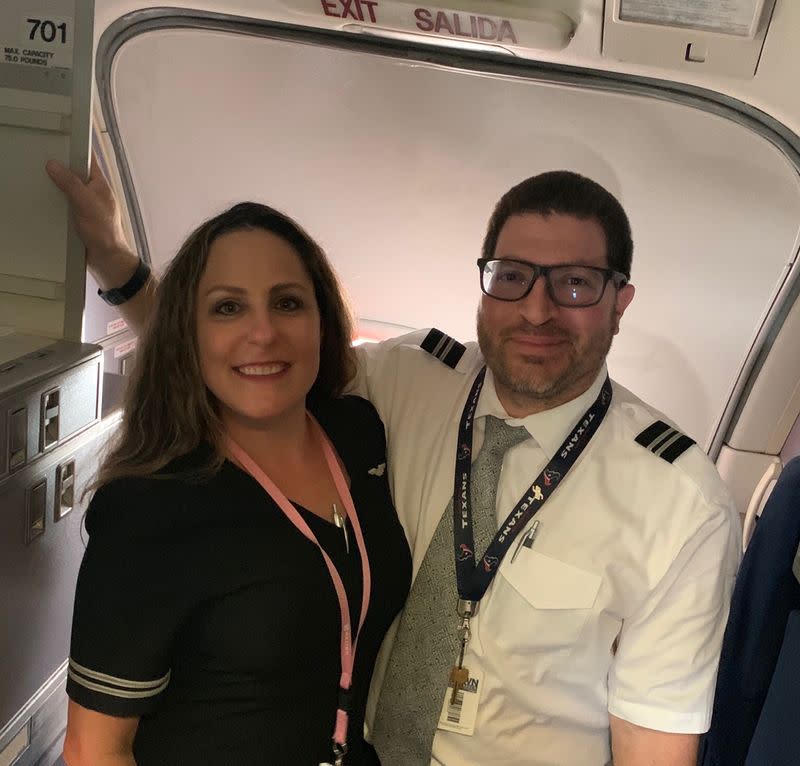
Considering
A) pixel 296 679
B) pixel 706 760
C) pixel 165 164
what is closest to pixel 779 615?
pixel 706 760

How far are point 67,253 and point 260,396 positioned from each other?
622 mm

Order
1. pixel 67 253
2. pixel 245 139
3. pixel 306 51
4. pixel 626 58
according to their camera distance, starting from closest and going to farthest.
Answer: pixel 67 253
pixel 626 58
pixel 306 51
pixel 245 139

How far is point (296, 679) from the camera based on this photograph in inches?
60.7

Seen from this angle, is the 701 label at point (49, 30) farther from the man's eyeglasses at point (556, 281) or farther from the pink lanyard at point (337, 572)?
the man's eyeglasses at point (556, 281)

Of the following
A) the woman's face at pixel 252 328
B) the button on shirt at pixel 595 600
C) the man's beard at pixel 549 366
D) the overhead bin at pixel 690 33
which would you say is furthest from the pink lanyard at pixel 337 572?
the overhead bin at pixel 690 33

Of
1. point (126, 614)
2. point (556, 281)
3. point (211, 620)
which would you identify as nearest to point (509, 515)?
point (556, 281)

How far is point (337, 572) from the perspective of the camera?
153cm

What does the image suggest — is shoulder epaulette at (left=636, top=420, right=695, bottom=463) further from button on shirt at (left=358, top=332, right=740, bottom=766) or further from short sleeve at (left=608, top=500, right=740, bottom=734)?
short sleeve at (left=608, top=500, right=740, bottom=734)

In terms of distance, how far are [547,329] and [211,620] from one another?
0.95 m

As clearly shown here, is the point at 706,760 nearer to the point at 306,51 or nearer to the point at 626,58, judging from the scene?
the point at 626,58

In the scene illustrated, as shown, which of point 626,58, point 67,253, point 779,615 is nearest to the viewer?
point 779,615

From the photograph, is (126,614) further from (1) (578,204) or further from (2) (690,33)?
(2) (690,33)

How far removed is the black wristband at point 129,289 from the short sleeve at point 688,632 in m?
1.44

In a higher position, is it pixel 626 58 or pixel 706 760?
pixel 626 58
